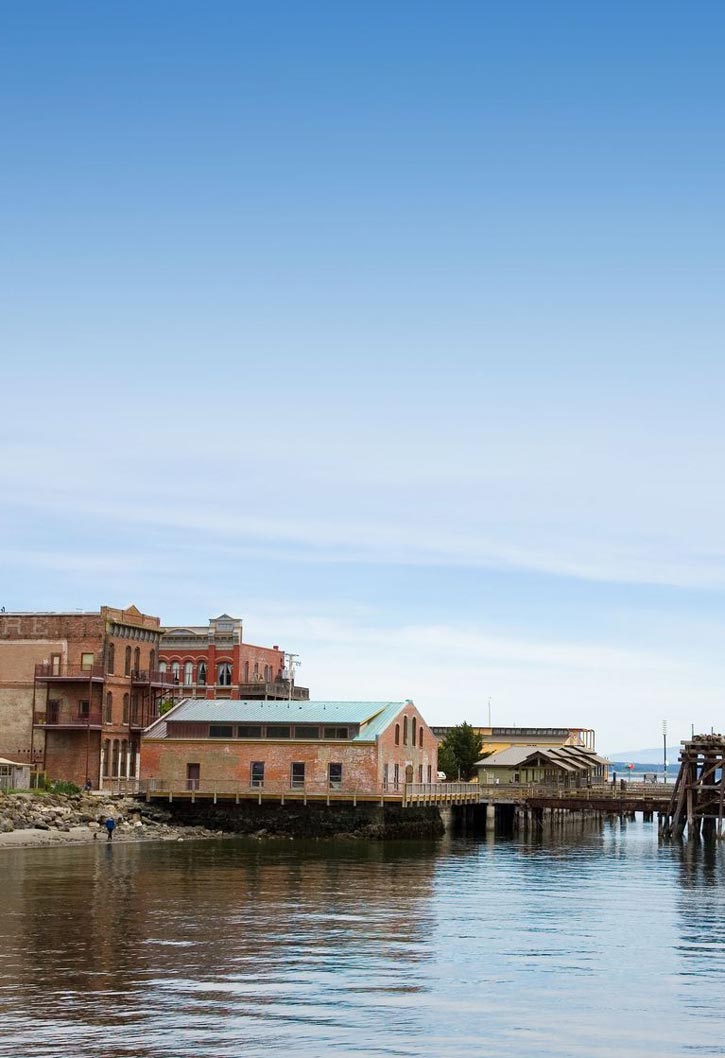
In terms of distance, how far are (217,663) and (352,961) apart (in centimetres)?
8818

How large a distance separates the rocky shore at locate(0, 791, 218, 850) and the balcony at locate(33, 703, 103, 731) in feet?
25.9

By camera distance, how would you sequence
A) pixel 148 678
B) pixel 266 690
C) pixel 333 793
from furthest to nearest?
pixel 266 690
pixel 148 678
pixel 333 793

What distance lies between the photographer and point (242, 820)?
9219 cm

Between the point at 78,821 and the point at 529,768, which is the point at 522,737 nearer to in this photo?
the point at 529,768

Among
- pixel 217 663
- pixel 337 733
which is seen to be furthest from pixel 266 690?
pixel 337 733

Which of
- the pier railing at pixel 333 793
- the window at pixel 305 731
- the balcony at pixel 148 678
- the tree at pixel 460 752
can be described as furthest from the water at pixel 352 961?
the tree at pixel 460 752

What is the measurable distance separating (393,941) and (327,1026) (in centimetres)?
1199

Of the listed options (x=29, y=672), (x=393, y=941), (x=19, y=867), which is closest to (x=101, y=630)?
(x=29, y=672)

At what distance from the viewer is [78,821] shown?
273 feet

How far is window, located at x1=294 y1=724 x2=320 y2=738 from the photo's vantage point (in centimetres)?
9312

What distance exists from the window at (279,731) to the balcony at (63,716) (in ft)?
42.2

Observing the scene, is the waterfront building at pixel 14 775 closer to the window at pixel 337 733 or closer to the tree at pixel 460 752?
the window at pixel 337 733

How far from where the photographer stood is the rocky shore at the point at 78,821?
77250 mm

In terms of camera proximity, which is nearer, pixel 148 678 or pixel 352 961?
pixel 352 961
